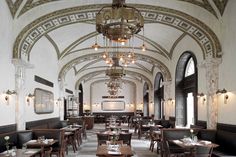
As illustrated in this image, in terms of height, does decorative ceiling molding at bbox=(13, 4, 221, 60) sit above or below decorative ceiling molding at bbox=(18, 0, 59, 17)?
below

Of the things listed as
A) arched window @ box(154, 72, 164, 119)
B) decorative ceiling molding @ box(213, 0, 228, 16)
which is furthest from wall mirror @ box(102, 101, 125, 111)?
decorative ceiling molding @ box(213, 0, 228, 16)

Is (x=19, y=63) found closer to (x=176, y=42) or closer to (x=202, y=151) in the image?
(x=202, y=151)

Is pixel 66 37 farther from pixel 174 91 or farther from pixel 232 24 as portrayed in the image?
pixel 232 24

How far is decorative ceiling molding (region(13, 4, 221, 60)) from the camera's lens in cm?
917

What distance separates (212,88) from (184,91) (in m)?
4.71

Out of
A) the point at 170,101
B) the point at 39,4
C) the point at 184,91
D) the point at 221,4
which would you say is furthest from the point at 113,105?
the point at 221,4

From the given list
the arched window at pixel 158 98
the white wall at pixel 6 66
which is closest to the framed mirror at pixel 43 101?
the white wall at pixel 6 66

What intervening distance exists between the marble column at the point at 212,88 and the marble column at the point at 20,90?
5.64m

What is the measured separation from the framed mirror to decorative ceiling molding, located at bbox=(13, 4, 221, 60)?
7.31 feet

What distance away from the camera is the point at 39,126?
11891 millimetres

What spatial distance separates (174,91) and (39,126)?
21.2ft

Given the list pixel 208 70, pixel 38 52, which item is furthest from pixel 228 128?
pixel 38 52

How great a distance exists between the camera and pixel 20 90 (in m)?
9.69

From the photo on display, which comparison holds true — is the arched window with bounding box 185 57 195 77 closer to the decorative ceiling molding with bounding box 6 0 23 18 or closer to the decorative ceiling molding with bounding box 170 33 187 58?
the decorative ceiling molding with bounding box 170 33 187 58
